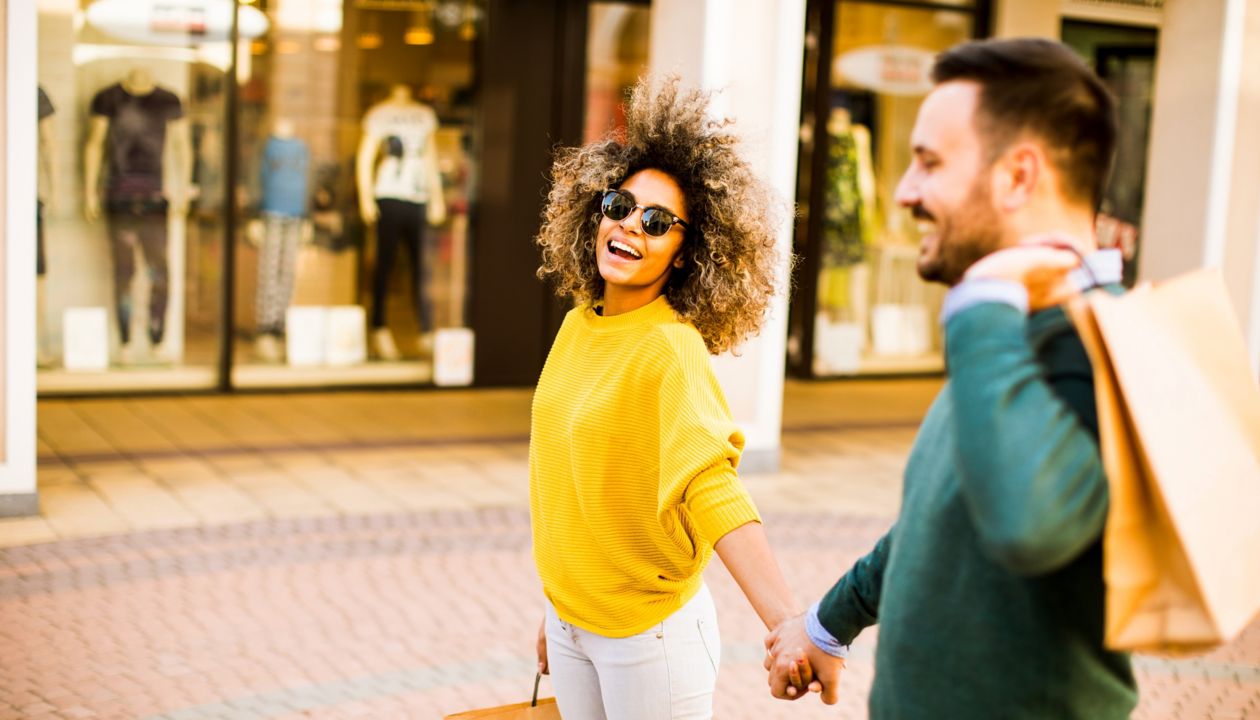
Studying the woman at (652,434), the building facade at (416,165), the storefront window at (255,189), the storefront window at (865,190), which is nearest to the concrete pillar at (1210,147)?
the building facade at (416,165)

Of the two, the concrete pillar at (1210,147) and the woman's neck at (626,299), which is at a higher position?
the concrete pillar at (1210,147)

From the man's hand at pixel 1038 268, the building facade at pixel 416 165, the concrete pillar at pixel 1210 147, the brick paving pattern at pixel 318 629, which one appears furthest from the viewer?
the building facade at pixel 416 165

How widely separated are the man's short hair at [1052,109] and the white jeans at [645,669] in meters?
1.24

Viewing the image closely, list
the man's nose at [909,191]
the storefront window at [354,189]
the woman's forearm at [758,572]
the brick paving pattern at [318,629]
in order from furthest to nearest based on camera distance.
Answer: the storefront window at [354,189], the brick paving pattern at [318,629], the woman's forearm at [758,572], the man's nose at [909,191]

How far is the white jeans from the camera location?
259cm

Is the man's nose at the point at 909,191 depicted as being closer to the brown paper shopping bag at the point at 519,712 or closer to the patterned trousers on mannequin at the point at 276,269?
the brown paper shopping bag at the point at 519,712

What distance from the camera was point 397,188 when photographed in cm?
1091

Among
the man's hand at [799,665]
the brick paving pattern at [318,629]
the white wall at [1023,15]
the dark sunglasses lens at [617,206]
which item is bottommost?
the brick paving pattern at [318,629]

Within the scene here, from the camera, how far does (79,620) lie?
18.1ft

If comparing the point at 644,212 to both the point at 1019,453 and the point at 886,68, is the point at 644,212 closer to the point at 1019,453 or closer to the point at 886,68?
the point at 1019,453

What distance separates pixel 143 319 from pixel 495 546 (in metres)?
4.65

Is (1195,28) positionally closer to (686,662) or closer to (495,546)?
(495,546)

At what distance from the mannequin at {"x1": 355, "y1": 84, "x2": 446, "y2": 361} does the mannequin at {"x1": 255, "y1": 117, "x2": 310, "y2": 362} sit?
0.48 meters

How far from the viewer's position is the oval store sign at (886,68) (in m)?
11.9
